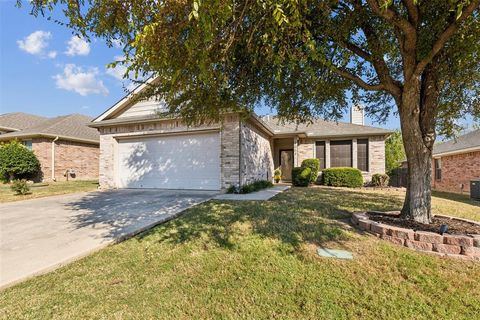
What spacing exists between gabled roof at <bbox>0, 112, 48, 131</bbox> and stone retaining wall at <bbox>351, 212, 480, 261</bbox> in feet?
82.3

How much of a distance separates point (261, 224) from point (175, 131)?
709cm

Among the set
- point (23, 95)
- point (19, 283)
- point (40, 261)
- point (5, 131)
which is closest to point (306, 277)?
point (19, 283)

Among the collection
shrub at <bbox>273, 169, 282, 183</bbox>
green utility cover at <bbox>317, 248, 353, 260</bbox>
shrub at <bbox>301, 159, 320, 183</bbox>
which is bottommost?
green utility cover at <bbox>317, 248, 353, 260</bbox>

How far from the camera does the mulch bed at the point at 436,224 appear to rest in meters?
4.00

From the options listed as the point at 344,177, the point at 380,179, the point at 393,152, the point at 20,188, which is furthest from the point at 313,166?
the point at 393,152

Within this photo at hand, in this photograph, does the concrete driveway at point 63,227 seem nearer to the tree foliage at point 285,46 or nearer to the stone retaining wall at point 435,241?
the tree foliage at point 285,46

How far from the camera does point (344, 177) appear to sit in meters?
14.1

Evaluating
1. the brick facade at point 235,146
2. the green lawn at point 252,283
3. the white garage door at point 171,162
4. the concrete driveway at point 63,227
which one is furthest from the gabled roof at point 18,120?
the green lawn at point 252,283

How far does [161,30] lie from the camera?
3.16 meters

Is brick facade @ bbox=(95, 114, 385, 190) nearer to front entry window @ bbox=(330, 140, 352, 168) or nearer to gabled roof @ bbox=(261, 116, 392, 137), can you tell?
gabled roof @ bbox=(261, 116, 392, 137)

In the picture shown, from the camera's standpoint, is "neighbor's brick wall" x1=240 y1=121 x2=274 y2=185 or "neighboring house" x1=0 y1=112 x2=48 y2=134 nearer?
"neighbor's brick wall" x1=240 y1=121 x2=274 y2=185

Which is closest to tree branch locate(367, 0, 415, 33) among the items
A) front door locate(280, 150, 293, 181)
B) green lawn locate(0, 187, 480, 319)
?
green lawn locate(0, 187, 480, 319)

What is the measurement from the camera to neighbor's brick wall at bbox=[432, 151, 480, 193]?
1346 centimetres

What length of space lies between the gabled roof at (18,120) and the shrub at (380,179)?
2590cm
